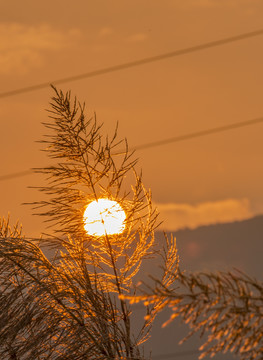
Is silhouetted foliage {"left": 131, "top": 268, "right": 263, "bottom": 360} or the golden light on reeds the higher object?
the golden light on reeds

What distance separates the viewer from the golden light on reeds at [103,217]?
13.2ft

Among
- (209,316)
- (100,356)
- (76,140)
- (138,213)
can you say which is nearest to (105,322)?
(100,356)

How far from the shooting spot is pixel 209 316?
136 centimetres

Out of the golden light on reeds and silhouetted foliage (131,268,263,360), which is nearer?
silhouetted foliage (131,268,263,360)

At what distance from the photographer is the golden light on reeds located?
4.02 m

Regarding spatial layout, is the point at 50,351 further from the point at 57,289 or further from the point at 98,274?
the point at 98,274

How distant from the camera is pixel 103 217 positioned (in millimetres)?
4008

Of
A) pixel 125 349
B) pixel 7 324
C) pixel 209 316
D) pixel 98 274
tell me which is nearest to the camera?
pixel 209 316

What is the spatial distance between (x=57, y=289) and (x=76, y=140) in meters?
0.96

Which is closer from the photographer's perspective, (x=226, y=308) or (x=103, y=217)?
(x=226, y=308)

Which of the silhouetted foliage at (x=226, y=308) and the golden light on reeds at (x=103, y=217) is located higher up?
the golden light on reeds at (x=103, y=217)

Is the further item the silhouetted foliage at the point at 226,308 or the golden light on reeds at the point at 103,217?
the golden light on reeds at the point at 103,217

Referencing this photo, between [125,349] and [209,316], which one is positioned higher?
[125,349]

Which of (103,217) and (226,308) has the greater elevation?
(103,217)
